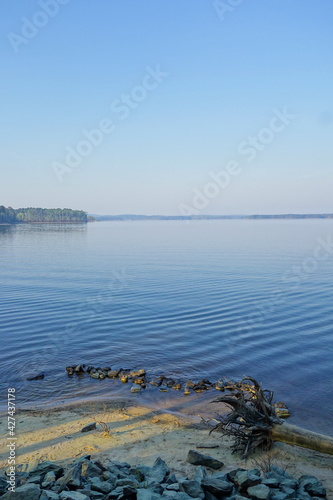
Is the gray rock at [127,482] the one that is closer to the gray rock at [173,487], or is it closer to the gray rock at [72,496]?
the gray rock at [173,487]

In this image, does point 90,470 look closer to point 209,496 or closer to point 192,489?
point 192,489

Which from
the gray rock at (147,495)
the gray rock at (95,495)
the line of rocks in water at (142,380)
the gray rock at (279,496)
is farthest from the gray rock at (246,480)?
the line of rocks in water at (142,380)

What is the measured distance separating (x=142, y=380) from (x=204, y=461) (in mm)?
5667

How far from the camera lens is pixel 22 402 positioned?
12188 mm

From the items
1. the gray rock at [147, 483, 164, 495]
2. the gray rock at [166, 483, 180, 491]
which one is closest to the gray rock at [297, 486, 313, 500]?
the gray rock at [166, 483, 180, 491]

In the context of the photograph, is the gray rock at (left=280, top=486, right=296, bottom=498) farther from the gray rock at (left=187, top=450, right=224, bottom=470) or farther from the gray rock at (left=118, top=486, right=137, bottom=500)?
the gray rock at (left=118, top=486, right=137, bottom=500)

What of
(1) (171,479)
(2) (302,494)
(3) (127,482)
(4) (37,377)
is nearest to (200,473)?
(1) (171,479)

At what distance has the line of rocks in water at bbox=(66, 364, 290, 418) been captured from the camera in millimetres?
12906

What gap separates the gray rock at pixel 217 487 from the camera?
259 inches

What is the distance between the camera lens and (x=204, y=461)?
26.3ft

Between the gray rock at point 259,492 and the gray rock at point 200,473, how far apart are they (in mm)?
880

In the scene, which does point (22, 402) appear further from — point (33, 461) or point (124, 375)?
point (33, 461)

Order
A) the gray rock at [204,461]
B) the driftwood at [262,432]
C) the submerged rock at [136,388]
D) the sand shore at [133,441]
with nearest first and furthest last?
the gray rock at [204,461], the sand shore at [133,441], the driftwood at [262,432], the submerged rock at [136,388]

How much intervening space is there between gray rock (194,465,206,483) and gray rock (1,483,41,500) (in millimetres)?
2721
